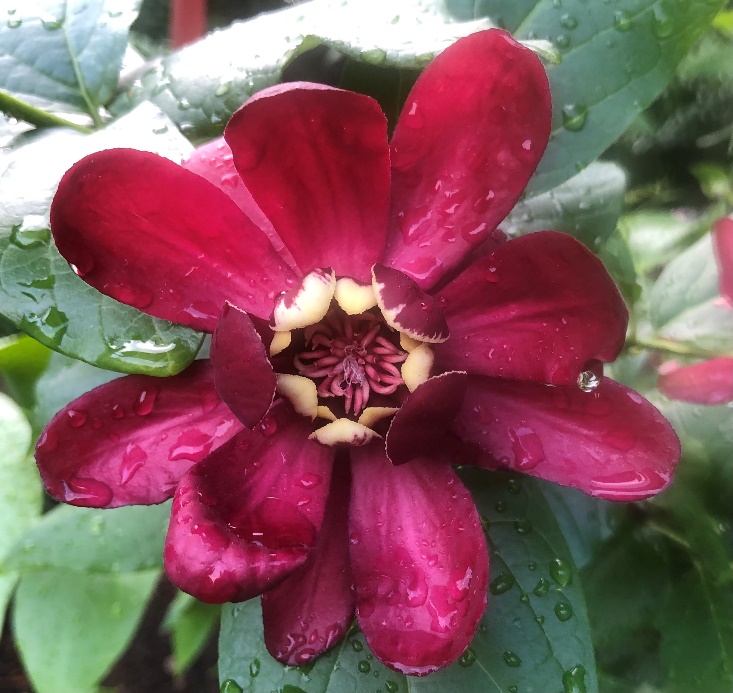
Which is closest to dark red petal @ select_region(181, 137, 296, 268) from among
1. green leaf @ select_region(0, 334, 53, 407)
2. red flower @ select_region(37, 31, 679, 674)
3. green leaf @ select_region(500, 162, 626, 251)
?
red flower @ select_region(37, 31, 679, 674)

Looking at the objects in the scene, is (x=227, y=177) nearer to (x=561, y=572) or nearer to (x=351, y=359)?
(x=351, y=359)

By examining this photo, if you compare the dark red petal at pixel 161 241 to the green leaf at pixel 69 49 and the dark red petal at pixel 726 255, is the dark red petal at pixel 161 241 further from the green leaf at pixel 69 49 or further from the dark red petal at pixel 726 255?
the dark red petal at pixel 726 255

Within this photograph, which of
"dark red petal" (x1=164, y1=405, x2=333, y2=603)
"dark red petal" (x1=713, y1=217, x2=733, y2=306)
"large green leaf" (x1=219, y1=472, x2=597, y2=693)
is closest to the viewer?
"dark red petal" (x1=164, y1=405, x2=333, y2=603)

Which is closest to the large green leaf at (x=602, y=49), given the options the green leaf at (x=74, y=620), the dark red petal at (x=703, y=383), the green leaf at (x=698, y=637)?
the dark red petal at (x=703, y=383)

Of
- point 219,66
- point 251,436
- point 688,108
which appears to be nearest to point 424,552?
point 251,436

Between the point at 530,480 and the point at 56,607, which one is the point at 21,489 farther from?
the point at 530,480

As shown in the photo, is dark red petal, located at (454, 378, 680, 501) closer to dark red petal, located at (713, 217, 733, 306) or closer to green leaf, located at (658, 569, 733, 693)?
dark red petal, located at (713, 217, 733, 306)
